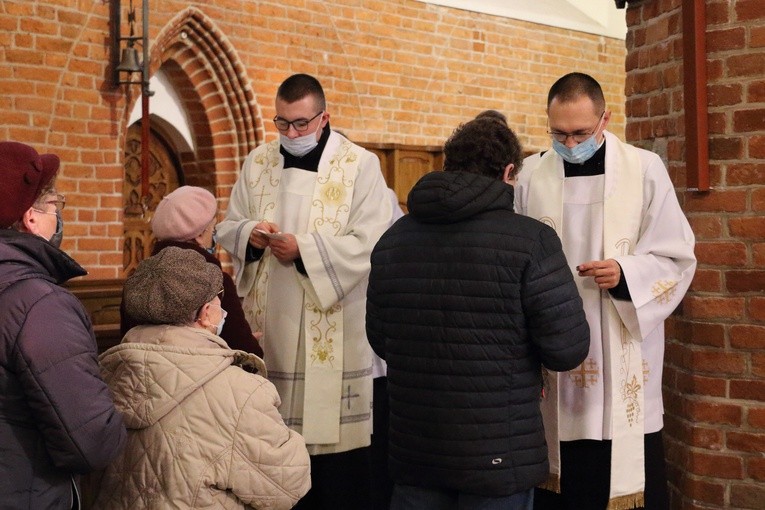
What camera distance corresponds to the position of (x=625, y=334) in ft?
10.8

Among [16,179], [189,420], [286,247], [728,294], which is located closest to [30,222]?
[16,179]

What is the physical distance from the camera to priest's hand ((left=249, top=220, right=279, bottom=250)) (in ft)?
12.9

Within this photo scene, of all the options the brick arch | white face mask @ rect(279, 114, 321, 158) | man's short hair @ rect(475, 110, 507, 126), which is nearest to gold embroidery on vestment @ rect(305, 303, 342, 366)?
white face mask @ rect(279, 114, 321, 158)

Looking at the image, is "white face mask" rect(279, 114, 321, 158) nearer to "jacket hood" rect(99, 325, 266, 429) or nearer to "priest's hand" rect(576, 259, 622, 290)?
"priest's hand" rect(576, 259, 622, 290)

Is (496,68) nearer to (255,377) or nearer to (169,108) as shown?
(169,108)

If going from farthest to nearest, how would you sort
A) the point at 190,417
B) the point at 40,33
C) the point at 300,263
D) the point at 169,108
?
the point at 169,108
the point at 40,33
the point at 300,263
the point at 190,417

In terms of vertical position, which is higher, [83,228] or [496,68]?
[496,68]

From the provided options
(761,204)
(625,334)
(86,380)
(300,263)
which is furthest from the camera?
(300,263)

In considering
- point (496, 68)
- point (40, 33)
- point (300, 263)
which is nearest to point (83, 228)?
point (40, 33)

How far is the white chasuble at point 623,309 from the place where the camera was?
3268 millimetres

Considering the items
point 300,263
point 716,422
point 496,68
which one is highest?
point 496,68

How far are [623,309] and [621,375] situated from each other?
0.71 ft

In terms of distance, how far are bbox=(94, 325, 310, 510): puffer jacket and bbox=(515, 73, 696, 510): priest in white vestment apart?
3.57 feet

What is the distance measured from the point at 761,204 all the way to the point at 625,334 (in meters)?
0.79
